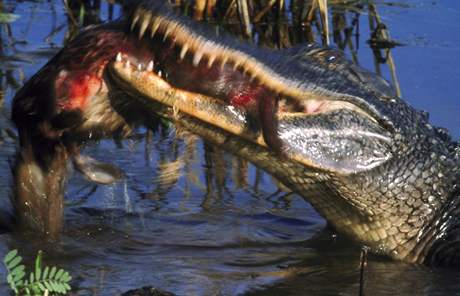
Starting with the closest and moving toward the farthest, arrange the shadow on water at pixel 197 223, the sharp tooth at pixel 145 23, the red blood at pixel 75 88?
1. the sharp tooth at pixel 145 23
2. the red blood at pixel 75 88
3. the shadow on water at pixel 197 223

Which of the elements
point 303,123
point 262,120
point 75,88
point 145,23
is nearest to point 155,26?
point 145,23

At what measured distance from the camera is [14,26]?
8656 mm

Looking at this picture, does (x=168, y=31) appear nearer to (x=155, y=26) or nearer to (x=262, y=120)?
(x=155, y=26)

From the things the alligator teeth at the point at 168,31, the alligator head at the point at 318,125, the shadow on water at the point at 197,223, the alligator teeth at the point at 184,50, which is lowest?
the shadow on water at the point at 197,223

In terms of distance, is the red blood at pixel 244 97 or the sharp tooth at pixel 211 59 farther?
the red blood at pixel 244 97

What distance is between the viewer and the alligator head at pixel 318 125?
456 cm

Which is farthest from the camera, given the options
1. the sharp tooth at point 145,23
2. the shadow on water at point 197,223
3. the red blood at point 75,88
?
the shadow on water at point 197,223

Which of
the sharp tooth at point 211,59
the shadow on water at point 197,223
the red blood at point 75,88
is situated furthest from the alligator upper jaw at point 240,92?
the shadow on water at point 197,223

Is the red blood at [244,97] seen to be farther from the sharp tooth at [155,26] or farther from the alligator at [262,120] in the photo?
the sharp tooth at [155,26]

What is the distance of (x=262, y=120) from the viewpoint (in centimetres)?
489

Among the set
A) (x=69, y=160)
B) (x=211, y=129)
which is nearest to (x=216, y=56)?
(x=211, y=129)

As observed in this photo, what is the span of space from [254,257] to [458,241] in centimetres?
95

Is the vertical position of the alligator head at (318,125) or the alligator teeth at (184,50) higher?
the alligator teeth at (184,50)

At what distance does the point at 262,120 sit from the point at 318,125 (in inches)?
13.4
